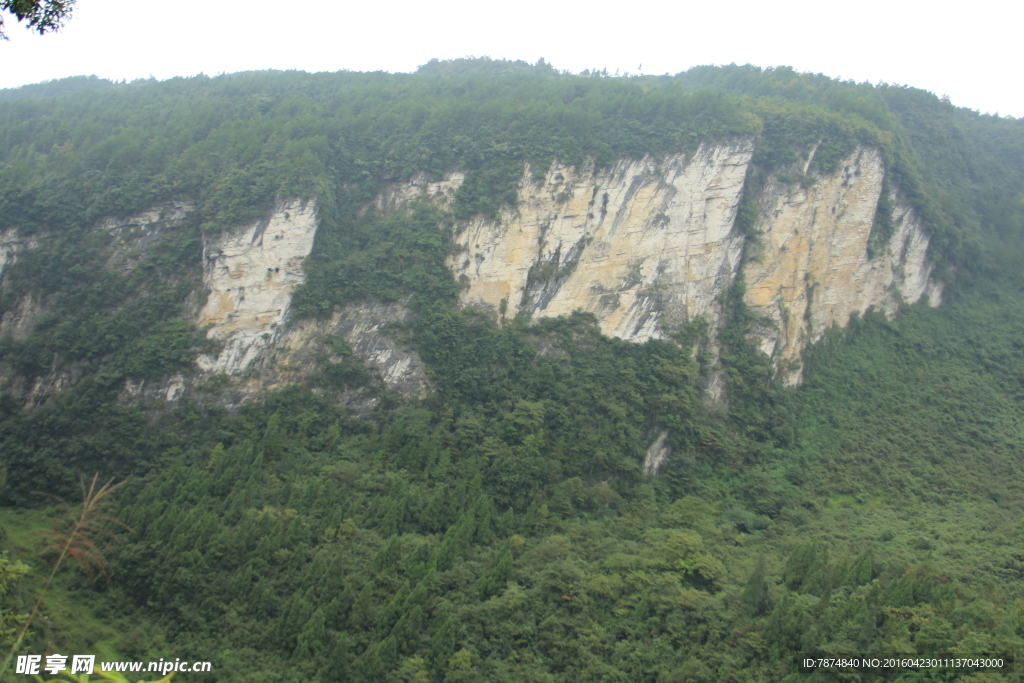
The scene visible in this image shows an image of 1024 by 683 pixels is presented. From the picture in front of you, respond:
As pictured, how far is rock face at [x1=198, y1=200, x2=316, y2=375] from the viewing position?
89.9 ft

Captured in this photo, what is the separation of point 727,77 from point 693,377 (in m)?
26.0

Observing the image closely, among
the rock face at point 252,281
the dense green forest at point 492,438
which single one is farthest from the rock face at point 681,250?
the rock face at point 252,281

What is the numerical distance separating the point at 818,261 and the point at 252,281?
2377 centimetres

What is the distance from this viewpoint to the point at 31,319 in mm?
27250

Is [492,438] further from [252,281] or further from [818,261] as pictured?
[818,261]

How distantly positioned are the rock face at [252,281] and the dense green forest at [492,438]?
0.83 m

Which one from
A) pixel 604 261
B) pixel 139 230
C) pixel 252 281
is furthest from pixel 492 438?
pixel 139 230

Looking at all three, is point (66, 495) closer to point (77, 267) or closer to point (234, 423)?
point (234, 423)

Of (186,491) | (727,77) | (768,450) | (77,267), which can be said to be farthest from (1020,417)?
(77,267)

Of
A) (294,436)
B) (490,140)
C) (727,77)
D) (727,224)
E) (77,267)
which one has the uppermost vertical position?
(727,77)

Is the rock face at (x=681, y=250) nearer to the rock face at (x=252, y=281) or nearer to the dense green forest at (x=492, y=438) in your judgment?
the dense green forest at (x=492, y=438)

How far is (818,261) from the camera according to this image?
3022cm

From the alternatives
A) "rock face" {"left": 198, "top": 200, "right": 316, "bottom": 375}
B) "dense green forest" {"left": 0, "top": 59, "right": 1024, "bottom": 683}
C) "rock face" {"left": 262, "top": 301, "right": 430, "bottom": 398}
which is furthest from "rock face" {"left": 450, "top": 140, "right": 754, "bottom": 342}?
"rock face" {"left": 198, "top": 200, "right": 316, "bottom": 375}

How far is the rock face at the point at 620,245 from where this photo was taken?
1142 inches
